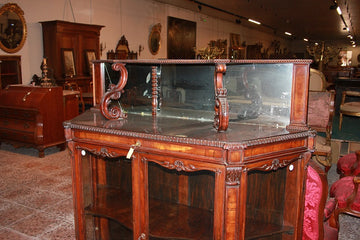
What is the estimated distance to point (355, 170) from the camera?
317cm

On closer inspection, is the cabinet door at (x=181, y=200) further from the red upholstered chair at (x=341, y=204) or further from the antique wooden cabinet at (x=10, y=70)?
the antique wooden cabinet at (x=10, y=70)

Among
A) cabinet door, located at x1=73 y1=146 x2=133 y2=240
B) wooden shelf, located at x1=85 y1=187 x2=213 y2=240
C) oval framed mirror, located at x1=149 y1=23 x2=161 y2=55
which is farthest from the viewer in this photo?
oval framed mirror, located at x1=149 y1=23 x2=161 y2=55

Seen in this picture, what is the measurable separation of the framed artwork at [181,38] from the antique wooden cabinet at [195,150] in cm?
A: 1033

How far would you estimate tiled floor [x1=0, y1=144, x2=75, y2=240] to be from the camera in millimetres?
2994

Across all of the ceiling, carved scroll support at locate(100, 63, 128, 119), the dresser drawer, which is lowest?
the dresser drawer

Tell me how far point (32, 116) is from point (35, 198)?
2133 millimetres

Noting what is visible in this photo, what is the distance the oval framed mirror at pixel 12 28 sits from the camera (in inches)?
277

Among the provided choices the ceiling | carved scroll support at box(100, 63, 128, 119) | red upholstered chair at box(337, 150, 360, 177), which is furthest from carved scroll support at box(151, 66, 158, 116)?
the ceiling

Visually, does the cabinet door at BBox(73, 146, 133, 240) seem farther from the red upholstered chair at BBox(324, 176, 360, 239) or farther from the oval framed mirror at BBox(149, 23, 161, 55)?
the oval framed mirror at BBox(149, 23, 161, 55)

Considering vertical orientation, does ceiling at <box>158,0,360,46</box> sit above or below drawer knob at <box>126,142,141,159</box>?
above

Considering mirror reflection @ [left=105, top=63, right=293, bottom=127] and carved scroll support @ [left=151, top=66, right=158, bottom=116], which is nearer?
mirror reflection @ [left=105, top=63, right=293, bottom=127]

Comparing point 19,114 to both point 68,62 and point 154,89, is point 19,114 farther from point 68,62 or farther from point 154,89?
point 154,89

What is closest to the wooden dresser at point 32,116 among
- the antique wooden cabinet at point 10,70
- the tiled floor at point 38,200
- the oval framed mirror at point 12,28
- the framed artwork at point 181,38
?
the tiled floor at point 38,200

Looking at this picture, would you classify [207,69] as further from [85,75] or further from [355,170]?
[85,75]
